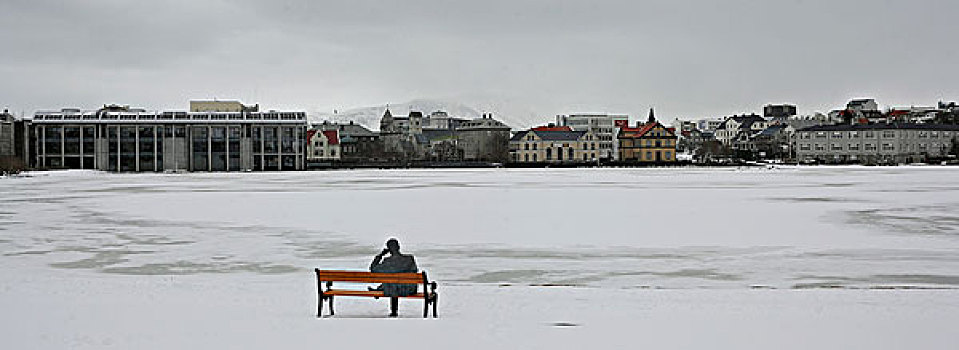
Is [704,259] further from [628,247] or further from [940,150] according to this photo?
[940,150]

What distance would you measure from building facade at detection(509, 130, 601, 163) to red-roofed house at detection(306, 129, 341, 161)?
40.2 metres

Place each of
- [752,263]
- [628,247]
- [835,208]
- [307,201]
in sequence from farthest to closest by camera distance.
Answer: [307,201] < [835,208] < [628,247] < [752,263]

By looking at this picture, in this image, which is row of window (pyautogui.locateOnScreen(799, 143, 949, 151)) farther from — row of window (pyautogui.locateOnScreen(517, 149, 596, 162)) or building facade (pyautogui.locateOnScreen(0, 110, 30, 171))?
building facade (pyautogui.locateOnScreen(0, 110, 30, 171))

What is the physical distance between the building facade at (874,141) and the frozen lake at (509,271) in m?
130

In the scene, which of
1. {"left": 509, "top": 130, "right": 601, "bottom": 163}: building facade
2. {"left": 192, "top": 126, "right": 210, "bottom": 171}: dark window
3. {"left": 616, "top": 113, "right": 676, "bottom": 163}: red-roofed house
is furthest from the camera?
{"left": 509, "top": 130, "right": 601, "bottom": 163}: building facade

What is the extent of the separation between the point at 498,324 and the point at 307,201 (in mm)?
29996

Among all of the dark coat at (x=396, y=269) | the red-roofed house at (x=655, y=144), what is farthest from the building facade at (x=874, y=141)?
the dark coat at (x=396, y=269)

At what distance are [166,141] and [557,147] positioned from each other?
70798 millimetres

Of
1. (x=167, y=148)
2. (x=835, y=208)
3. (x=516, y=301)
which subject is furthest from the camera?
(x=167, y=148)

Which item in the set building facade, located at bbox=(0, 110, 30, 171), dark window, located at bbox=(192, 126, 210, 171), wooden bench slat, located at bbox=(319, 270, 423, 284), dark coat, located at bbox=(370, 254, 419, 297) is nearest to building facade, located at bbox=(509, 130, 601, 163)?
dark window, located at bbox=(192, 126, 210, 171)

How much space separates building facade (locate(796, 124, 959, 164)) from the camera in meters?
156

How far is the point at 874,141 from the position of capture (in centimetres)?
15662

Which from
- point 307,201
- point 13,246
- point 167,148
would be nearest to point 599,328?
point 13,246

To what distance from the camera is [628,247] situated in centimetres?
2123
